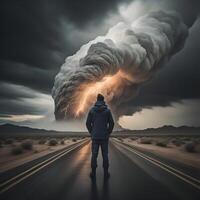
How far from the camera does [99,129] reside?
775 cm

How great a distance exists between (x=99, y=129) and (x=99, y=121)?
0.71 ft

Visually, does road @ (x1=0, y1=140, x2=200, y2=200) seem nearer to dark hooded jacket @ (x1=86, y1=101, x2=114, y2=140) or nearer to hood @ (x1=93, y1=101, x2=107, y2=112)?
dark hooded jacket @ (x1=86, y1=101, x2=114, y2=140)

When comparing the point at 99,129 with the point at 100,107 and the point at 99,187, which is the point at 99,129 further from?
the point at 99,187

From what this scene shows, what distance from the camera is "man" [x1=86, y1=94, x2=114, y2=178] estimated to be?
7.67 meters

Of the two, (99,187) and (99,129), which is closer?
(99,187)

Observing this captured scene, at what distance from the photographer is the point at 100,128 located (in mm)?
7754

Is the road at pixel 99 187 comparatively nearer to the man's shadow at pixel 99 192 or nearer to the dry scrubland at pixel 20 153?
the man's shadow at pixel 99 192

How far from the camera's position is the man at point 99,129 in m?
7.67

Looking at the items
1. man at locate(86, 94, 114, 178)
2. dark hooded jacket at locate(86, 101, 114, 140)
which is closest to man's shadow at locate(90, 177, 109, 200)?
man at locate(86, 94, 114, 178)

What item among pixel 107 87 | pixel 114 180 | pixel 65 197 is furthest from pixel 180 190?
pixel 107 87

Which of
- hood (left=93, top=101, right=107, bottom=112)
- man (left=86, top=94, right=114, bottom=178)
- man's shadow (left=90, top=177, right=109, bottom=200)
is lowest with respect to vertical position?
man's shadow (left=90, top=177, right=109, bottom=200)

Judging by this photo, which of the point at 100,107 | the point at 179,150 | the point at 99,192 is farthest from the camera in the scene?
the point at 179,150

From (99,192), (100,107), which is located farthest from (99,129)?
(99,192)

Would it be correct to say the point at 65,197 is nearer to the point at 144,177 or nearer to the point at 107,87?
the point at 144,177
